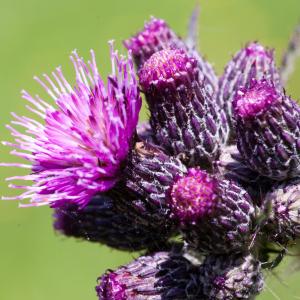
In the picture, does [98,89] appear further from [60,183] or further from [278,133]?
[278,133]

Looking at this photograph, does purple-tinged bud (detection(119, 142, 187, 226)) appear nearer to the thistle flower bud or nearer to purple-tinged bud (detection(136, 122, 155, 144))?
the thistle flower bud

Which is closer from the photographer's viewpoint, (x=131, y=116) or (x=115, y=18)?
(x=131, y=116)

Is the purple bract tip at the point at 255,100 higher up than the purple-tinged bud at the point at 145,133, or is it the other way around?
the purple-tinged bud at the point at 145,133

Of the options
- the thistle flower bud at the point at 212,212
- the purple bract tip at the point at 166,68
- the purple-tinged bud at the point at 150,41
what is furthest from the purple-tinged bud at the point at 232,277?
the purple-tinged bud at the point at 150,41

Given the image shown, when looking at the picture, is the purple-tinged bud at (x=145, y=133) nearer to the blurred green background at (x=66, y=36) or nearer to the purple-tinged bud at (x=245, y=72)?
the purple-tinged bud at (x=245, y=72)

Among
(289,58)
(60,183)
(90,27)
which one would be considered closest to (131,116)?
(60,183)

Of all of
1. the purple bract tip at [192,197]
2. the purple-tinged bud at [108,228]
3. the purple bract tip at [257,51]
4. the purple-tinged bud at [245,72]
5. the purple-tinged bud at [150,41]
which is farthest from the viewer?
the purple-tinged bud at [150,41]

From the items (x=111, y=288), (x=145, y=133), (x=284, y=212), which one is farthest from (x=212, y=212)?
(x=145, y=133)

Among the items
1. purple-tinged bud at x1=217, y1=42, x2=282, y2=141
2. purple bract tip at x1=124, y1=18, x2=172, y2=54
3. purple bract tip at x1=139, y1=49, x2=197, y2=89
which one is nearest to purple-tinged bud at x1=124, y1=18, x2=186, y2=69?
purple bract tip at x1=124, y1=18, x2=172, y2=54
